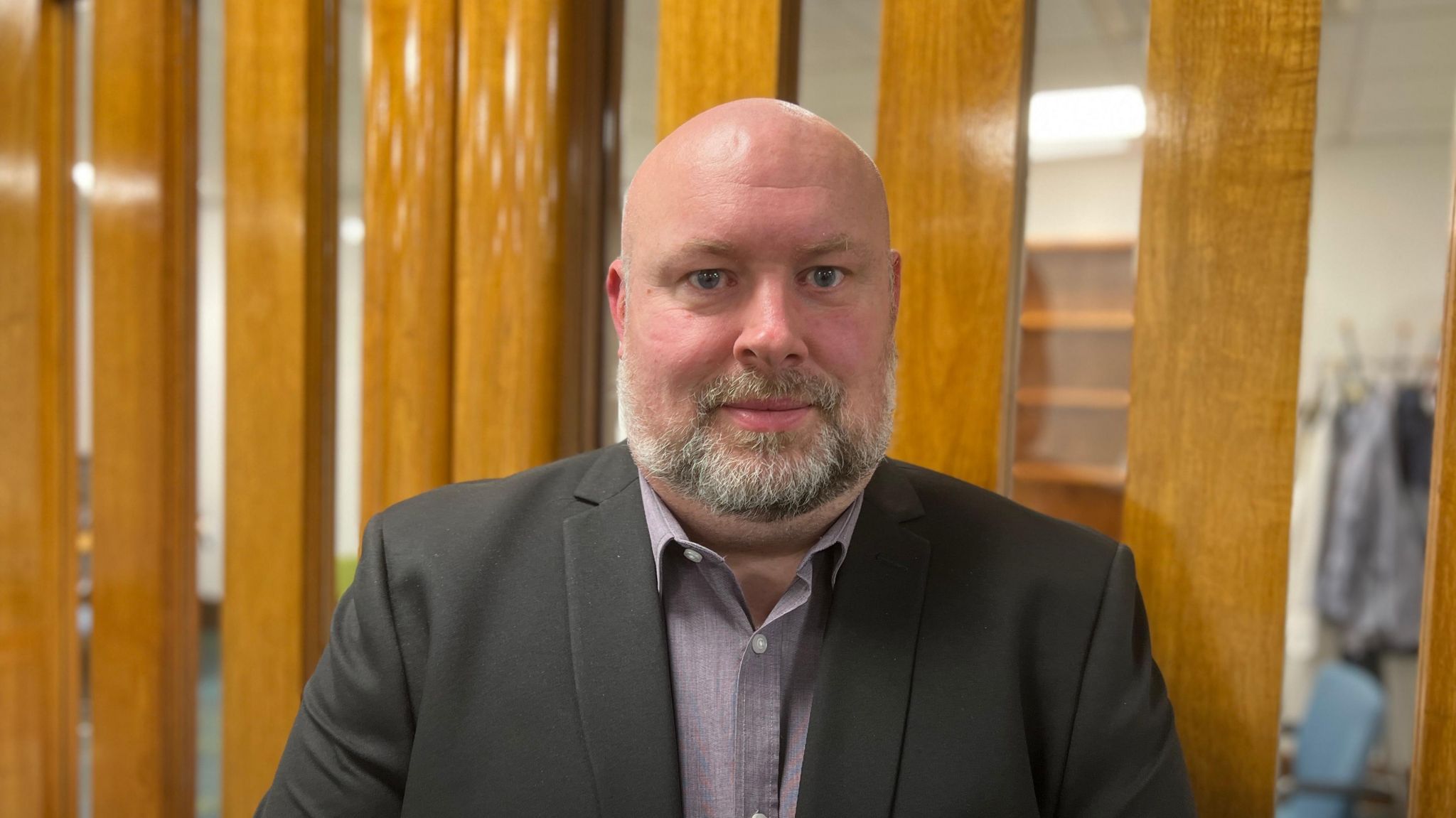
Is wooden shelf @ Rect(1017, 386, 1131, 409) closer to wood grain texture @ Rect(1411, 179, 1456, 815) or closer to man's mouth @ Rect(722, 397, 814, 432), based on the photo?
wood grain texture @ Rect(1411, 179, 1456, 815)

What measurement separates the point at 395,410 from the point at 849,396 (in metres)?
0.91

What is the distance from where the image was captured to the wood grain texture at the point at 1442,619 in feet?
3.69

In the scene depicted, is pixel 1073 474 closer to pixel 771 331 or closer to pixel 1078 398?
pixel 1078 398

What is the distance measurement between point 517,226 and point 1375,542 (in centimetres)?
388

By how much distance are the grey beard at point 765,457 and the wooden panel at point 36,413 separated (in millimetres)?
1739

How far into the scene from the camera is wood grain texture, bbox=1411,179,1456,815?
3.69 feet

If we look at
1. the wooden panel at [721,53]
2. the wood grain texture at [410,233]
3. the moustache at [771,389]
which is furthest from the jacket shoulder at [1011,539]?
the wood grain texture at [410,233]

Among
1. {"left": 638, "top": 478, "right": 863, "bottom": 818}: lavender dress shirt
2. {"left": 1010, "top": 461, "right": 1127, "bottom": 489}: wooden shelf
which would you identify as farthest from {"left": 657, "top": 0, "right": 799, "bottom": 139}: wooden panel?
{"left": 1010, "top": 461, "right": 1127, "bottom": 489}: wooden shelf

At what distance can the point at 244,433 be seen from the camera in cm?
174

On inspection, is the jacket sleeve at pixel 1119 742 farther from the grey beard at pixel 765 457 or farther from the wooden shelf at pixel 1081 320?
the wooden shelf at pixel 1081 320

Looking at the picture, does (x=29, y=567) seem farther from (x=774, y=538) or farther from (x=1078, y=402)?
(x=1078, y=402)

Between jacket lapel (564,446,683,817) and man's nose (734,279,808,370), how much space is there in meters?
0.27

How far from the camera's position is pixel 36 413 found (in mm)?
2002

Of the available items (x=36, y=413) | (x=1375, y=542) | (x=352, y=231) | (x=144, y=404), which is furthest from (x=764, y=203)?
(x=352, y=231)
